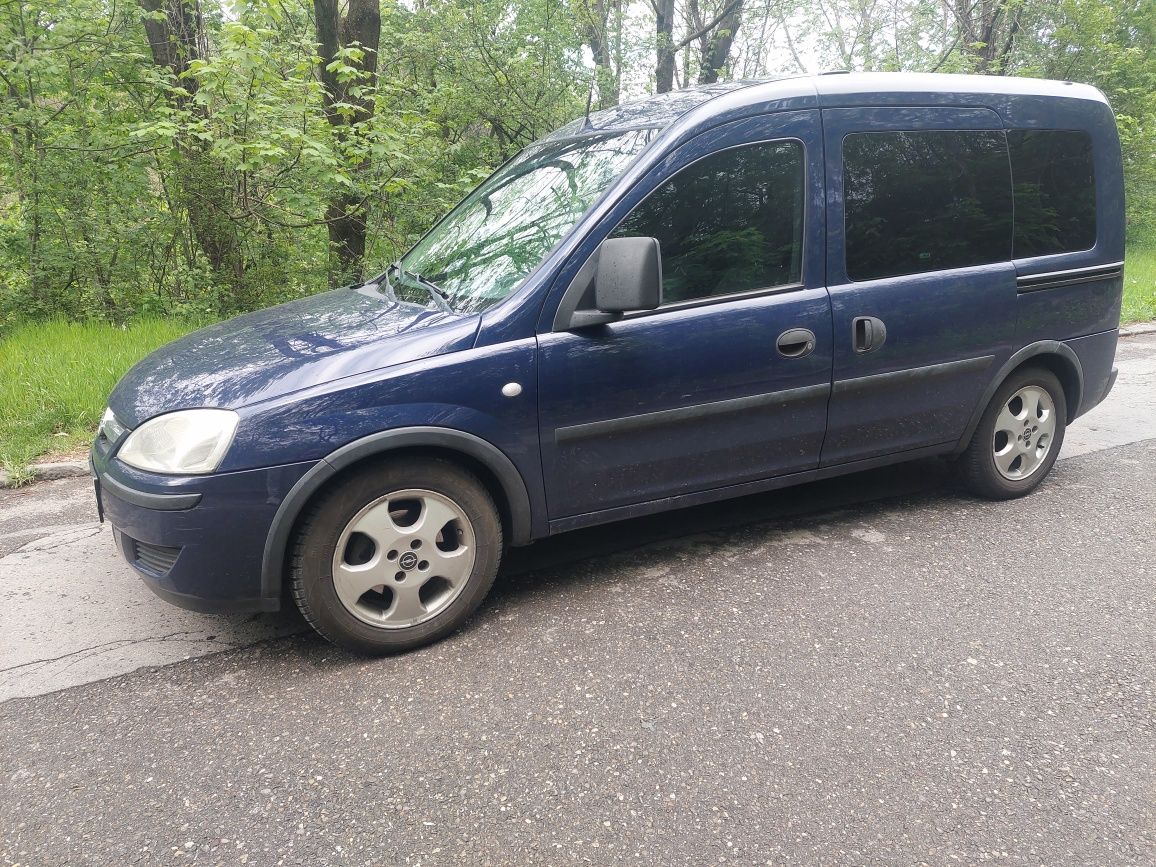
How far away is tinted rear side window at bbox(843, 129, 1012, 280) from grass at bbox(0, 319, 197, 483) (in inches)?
183

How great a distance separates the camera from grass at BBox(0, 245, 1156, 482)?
16.8ft

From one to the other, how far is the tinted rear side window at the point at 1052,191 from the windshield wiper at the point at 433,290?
2.70m

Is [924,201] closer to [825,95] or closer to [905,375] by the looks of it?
[825,95]

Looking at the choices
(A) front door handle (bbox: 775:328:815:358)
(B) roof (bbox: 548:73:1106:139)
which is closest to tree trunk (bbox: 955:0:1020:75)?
(B) roof (bbox: 548:73:1106:139)

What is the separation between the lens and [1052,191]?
405 cm

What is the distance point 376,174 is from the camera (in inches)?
330

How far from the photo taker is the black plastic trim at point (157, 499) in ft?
8.75

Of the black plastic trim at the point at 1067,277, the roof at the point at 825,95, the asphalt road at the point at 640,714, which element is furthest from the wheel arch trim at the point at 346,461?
the black plastic trim at the point at 1067,277

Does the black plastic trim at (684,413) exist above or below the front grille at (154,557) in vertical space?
above

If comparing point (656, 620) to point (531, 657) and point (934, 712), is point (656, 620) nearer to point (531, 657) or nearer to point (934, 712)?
point (531, 657)

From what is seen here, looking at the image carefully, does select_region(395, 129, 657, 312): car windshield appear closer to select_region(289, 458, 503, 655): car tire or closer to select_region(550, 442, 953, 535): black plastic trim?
select_region(289, 458, 503, 655): car tire

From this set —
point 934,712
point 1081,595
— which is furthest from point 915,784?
point 1081,595

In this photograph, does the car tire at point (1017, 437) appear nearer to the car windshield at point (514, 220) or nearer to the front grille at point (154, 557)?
the car windshield at point (514, 220)

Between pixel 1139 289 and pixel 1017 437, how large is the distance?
30.1 feet
